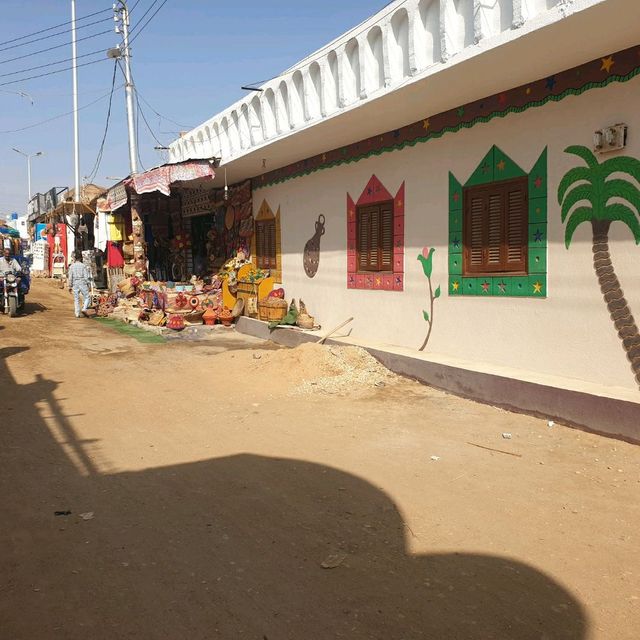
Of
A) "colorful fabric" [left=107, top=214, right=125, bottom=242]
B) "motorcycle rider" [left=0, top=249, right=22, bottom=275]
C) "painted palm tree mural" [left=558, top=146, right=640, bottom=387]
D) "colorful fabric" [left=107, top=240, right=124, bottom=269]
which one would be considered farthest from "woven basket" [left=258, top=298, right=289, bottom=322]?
"colorful fabric" [left=107, top=240, right=124, bottom=269]

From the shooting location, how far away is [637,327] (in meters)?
5.20

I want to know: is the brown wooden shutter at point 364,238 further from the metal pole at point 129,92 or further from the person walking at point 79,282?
the metal pole at point 129,92

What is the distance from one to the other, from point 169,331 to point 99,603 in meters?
9.52

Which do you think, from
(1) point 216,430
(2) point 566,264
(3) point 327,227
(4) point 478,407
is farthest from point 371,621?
(3) point 327,227

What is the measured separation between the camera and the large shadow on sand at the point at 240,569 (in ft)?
7.84

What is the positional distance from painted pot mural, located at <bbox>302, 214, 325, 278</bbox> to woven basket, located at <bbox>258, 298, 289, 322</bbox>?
0.76 metres

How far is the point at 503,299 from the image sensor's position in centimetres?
653

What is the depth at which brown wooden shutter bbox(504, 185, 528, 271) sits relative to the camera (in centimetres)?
627

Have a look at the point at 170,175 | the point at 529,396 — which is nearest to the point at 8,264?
the point at 170,175

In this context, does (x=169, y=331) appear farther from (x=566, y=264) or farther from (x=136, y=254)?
(x=566, y=264)

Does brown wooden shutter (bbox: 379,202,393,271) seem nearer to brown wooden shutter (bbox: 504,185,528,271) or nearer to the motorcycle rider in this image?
brown wooden shutter (bbox: 504,185,528,271)

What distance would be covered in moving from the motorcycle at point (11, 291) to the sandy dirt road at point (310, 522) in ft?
28.0

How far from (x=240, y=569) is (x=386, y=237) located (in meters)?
6.26

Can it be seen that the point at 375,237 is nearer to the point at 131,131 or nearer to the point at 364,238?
the point at 364,238
